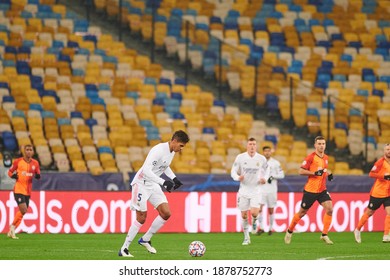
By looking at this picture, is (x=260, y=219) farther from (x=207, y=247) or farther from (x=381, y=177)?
(x=207, y=247)

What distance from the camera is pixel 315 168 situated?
2261 centimetres

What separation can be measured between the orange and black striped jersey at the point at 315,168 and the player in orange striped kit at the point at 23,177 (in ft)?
20.2

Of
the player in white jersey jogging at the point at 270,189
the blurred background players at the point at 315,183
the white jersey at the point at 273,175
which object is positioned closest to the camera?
the blurred background players at the point at 315,183

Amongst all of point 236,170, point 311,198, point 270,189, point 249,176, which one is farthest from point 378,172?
point 270,189

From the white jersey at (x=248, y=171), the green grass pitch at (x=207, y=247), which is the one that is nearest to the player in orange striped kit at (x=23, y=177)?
the green grass pitch at (x=207, y=247)

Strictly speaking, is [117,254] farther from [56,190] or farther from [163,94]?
[163,94]

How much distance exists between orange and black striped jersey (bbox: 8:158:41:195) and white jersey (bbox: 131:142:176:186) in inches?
268

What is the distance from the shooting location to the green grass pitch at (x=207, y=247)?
18688mm

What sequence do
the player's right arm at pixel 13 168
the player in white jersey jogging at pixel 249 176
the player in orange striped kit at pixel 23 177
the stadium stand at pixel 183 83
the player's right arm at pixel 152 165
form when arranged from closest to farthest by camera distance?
1. the player's right arm at pixel 152 165
2. the player in white jersey jogging at pixel 249 176
3. the player in orange striped kit at pixel 23 177
4. the player's right arm at pixel 13 168
5. the stadium stand at pixel 183 83

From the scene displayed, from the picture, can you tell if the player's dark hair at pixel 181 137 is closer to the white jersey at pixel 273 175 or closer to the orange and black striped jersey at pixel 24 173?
the orange and black striped jersey at pixel 24 173

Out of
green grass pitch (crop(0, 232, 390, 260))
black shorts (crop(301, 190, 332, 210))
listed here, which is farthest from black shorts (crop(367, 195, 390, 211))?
black shorts (crop(301, 190, 332, 210))

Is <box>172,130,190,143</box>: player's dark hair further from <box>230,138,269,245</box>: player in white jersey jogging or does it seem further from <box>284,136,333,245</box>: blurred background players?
<box>230,138,269,245</box>: player in white jersey jogging

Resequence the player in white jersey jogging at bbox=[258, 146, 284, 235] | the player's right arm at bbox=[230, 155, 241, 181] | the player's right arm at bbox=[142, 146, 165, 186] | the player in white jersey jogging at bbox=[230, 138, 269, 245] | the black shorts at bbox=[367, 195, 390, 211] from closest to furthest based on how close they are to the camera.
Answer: the player's right arm at bbox=[142, 146, 165, 186], the player's right arm at bbox=[230, 155, 241, 181], the player in white jersey jogging at bbox=[230, 138, 269, 245], the black shorts at bbox=[367, 195, 390, 211], the player in white jersey jogging at bbox=[258, 146, 284, 235]

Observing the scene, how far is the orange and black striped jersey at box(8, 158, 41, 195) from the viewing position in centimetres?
2447
